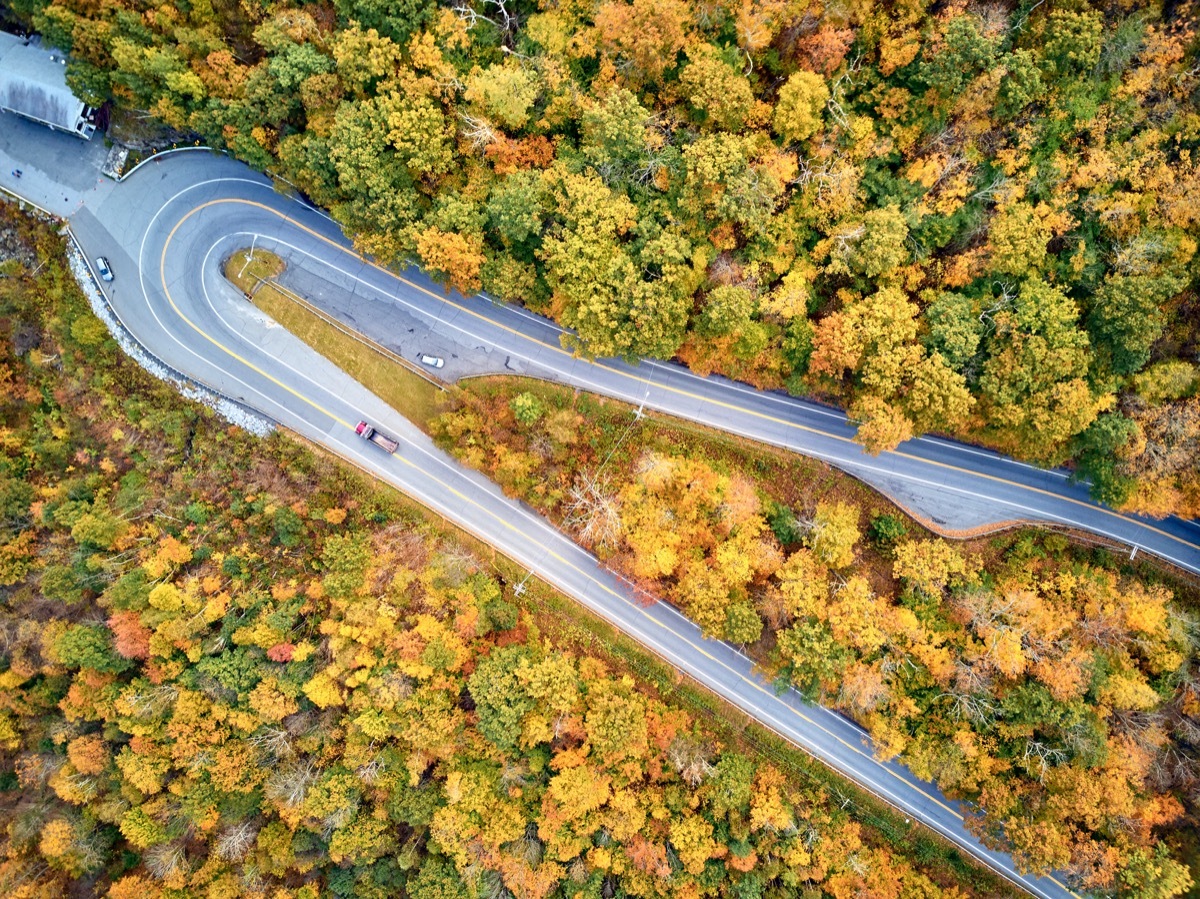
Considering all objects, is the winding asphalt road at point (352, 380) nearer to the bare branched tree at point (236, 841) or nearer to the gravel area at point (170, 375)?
the gravel area at point (170, 375)

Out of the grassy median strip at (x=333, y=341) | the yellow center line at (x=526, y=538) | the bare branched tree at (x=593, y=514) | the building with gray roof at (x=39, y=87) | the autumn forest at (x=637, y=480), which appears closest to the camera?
the autumn forest at (x=637, y=480)

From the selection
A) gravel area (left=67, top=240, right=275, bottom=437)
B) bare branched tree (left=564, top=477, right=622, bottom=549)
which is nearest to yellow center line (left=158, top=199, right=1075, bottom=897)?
bare branched tree (left=564, top=477, right=622, bottom=549)

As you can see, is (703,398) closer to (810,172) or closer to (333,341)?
(810,172)

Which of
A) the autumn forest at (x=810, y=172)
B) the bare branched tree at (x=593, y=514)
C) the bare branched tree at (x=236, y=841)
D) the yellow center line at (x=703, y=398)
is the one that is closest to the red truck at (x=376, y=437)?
the yellow center line at (x=703, y=398)

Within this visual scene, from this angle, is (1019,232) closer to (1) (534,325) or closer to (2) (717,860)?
(1) (534,325)

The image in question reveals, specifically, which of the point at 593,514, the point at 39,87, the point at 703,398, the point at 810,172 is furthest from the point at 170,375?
the point at 810,172

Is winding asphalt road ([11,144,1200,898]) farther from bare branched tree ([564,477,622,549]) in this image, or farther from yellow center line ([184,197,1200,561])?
bare branched tree ([564,477,622,549])
